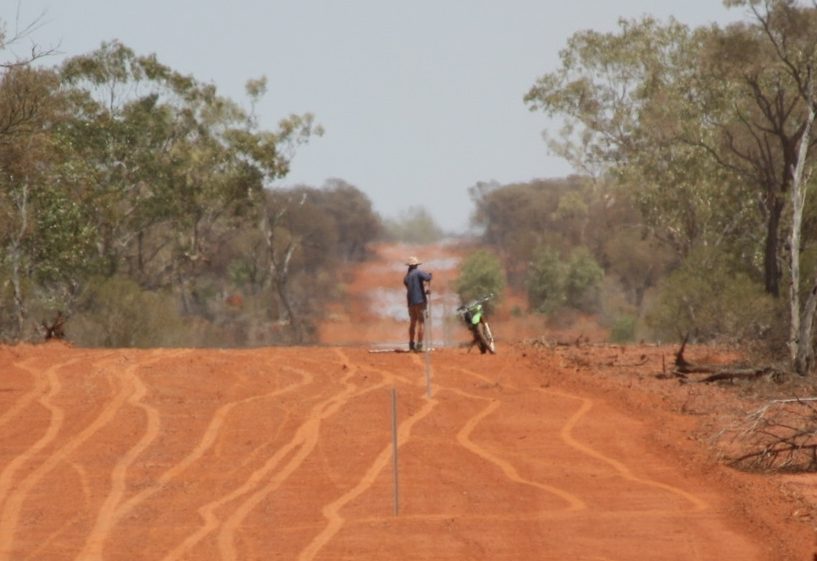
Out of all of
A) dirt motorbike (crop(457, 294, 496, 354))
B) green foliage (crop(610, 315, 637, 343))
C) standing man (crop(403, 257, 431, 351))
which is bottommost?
green foliage (crop(610, 315, 637, 343))

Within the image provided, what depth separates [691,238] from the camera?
44.3 metres

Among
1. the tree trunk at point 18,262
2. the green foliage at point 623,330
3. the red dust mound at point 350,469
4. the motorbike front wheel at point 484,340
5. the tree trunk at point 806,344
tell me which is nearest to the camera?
the red dust mound at point 350,469

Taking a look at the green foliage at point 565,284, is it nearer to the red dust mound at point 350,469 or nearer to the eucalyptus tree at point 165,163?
the eucalyptus tree at point 165,163

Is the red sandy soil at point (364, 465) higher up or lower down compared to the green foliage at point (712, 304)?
lower down

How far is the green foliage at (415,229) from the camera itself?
53062 mm

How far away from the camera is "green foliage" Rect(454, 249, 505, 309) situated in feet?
175

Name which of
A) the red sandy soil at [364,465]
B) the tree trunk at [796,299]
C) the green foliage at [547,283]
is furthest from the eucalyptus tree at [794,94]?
the green foliage at [547,283]

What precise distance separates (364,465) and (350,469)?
218mm

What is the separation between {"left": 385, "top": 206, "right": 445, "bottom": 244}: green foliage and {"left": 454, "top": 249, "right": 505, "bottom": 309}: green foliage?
4.89 feet

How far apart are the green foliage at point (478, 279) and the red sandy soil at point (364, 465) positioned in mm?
29126

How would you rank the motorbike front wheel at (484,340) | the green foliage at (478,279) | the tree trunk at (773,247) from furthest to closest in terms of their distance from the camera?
the green foliage at (478,279)
the tree trunk at (773,247)
the motorbike front wheel at (484,340)

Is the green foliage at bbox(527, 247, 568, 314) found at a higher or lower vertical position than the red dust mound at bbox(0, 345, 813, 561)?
higher

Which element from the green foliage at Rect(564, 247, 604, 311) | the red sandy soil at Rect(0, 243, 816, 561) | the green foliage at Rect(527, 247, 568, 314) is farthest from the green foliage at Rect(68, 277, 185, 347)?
the green foliage at Rect(564, 247, 604, 311)

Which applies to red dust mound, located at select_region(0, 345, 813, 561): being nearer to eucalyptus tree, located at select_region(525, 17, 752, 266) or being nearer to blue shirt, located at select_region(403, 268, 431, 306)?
blue shirt, located at select_region(403, 268, 431, 306)
